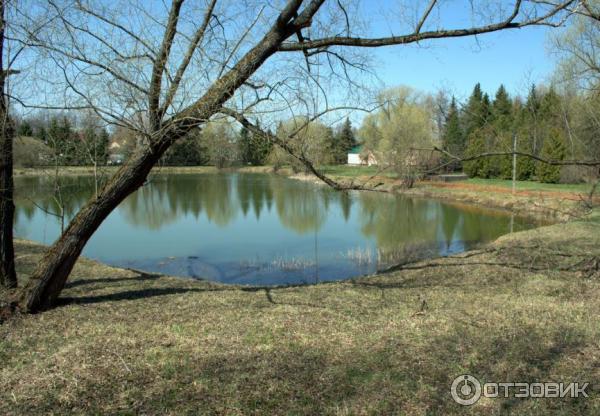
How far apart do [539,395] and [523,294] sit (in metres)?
3.14

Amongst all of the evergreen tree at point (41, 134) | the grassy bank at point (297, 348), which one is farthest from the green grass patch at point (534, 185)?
the evergreen tree at point (41, 134)

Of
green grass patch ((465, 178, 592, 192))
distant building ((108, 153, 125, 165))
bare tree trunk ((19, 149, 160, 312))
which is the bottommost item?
green grass patch ((465, 178, 592, 192))

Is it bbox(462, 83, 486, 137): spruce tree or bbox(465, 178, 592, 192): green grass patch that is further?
bbox(465, 178, 592, 192): green grass patch

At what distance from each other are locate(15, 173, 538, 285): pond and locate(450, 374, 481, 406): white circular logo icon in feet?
11.8

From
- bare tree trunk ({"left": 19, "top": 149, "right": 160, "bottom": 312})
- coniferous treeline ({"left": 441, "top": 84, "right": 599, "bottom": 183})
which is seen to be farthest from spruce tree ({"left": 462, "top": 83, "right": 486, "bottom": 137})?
bare tree trunk ({"left": 19, "top": 149, "right": 160, "bottom": 312})

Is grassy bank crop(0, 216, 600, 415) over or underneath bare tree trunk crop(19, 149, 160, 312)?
underneath

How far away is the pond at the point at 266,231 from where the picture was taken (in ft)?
35.2

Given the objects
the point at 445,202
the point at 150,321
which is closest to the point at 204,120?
the point at 150,321

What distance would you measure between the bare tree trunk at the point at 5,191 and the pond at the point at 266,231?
845 mm

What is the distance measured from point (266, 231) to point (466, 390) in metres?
14.0

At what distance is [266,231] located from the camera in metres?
17.0

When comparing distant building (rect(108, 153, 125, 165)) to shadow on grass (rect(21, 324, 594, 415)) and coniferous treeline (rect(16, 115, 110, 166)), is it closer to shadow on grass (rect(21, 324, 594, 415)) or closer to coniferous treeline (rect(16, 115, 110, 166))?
coniferous treeline (rect(16, 115, 110, 166))

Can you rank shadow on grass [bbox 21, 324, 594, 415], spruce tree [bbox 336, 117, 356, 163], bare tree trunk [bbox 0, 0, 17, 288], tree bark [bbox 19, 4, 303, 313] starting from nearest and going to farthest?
shadow on grass [bbox 21, 324, 594, 415] < tree bark [bbox 19, 4, 303, 313] < bare tree trunk [bbox 0, 0, 17, 288] < spruce tree [bbox 336, 117, 356, 163]

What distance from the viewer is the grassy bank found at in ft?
10.0
